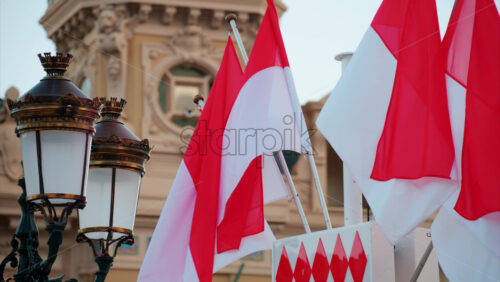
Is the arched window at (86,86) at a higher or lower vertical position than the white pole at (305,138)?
higher

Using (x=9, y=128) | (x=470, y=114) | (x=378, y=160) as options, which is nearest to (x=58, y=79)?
(x=378, y=160)

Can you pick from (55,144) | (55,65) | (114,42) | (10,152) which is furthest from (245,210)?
(114,42)

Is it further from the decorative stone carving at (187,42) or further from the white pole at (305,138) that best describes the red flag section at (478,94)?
the decorative stone carving at (187,42)

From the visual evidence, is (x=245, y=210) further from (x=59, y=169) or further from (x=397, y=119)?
(x=59, y=169)

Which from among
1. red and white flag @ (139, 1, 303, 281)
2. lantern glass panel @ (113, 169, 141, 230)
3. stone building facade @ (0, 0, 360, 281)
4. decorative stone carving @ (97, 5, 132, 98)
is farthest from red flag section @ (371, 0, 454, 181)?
decorative stone carving @ (97, 5, 132, 98)

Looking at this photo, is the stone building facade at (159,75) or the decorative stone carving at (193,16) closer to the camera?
the stone building facade at (159,75)

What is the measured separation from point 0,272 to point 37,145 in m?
0.84

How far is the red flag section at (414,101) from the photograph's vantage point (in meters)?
5.38

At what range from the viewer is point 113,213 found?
5.31m

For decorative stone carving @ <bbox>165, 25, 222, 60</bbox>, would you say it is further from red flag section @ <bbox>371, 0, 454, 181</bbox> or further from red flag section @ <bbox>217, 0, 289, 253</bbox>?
red flag section @ <bbox>371, 0, 454, 181</bbox>

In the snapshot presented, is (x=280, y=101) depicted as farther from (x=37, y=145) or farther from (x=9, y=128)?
(x=9, y=128)

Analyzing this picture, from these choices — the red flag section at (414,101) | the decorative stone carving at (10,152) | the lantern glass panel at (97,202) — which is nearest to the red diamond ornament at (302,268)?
the red flag section at (414,101)

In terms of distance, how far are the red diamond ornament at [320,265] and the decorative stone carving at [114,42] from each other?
10.8 m

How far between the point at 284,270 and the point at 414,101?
61.9 inches
